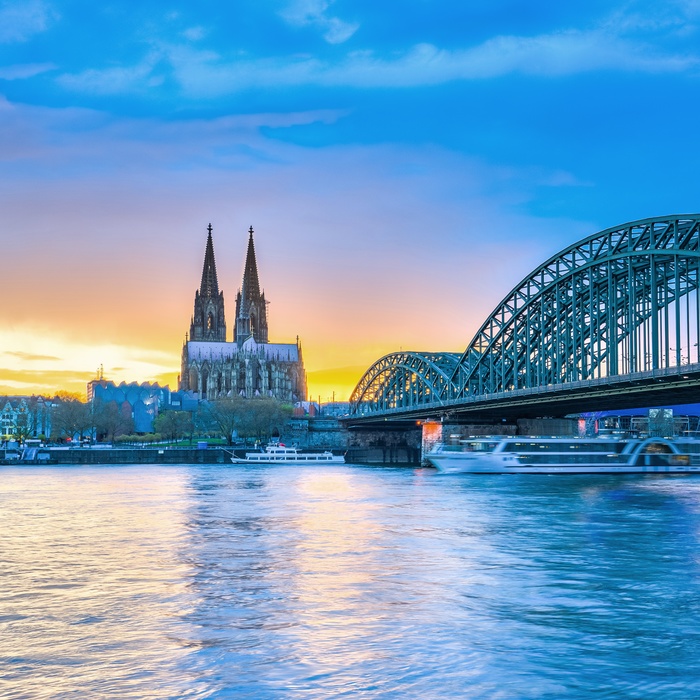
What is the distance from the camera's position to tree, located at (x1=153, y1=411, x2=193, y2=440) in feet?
606

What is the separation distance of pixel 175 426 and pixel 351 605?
545 feet

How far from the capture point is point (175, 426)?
185 meters

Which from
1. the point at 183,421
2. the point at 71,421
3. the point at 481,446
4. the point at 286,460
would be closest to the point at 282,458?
the point at 286,460

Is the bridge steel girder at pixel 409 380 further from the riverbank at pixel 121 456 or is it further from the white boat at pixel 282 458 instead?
the riverbank at pixel 121 456

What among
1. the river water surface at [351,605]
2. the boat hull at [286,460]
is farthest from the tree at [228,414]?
the river water surface at [351,605]

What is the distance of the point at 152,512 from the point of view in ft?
157

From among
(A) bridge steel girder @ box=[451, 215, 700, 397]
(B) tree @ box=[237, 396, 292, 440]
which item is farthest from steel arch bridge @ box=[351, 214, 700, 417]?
(B) tree @ box=[237, 396, 292, 440]

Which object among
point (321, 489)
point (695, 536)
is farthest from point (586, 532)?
point (321, 489)

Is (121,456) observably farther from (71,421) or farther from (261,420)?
(261,420)

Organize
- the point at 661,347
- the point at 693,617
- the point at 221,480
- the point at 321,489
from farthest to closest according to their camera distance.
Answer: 1. the point at 221,480
2. the point at 661,347
3. the point at 321,489
4. the point at 693,617

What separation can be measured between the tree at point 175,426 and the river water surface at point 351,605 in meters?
139

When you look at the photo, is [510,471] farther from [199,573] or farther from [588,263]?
[199,573]

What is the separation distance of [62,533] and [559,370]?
61.6 metres

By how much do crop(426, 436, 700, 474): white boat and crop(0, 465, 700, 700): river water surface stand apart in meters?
43.0
